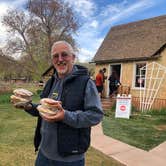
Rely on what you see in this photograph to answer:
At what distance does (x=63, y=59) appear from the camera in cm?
247

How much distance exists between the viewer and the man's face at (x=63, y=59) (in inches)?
97.5

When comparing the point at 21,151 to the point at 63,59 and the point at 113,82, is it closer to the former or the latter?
the point at 63,59

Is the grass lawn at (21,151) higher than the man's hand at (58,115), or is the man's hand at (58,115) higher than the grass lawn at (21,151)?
the man's hand at (58,115)

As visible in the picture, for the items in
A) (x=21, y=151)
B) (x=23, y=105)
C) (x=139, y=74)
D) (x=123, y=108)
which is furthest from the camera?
(x=139, y=74)

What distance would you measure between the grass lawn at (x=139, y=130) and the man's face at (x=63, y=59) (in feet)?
14.5

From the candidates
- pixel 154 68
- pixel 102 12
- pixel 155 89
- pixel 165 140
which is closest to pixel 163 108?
pixel 155 89

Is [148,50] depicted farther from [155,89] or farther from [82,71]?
[82,71]

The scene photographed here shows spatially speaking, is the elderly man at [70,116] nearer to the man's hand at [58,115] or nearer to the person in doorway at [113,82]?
the man's hand at [58,115]

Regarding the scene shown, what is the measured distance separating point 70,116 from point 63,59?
2.02 feet

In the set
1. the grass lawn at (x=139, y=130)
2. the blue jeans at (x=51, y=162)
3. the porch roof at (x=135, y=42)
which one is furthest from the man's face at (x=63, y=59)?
the porch roof at (x=135, y=42)

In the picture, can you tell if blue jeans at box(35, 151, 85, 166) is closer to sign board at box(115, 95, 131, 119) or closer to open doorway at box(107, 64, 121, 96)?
sign board at box(115, 95, 131, 119)

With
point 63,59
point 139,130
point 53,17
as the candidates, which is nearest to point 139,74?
point 139,130

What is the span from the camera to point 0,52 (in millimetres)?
28891

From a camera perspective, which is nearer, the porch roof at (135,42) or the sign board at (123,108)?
the sign board at (123,108)
